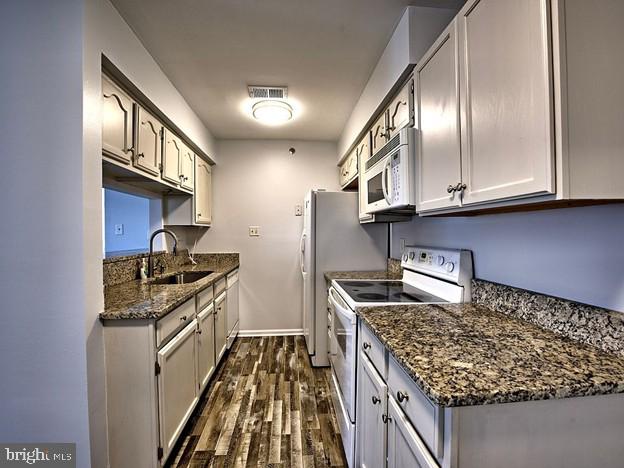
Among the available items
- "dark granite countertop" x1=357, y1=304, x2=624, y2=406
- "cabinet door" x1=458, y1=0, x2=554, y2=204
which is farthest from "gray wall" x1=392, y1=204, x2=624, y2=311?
"cabinet door" x1=458, y1=0, x2=554, y2=204

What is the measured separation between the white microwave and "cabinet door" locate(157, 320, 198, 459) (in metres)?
1.41

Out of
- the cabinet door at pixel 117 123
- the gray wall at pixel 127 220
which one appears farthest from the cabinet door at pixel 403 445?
the gray wall at pixel 127 220

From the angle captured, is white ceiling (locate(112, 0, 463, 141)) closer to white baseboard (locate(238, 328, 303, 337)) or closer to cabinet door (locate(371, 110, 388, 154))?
cabinet door (locate(371, 110, 388, 154))

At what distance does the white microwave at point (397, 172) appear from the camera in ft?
4.91

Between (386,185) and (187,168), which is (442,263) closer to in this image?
(386,185)

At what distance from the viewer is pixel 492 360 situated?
2.65 feet

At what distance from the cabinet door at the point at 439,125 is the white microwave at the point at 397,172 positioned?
48mm

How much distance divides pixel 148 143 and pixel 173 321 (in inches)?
44.8

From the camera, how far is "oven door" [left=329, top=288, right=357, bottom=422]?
4.88 ft

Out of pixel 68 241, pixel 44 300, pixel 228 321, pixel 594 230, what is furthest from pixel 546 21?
pixel 228 321

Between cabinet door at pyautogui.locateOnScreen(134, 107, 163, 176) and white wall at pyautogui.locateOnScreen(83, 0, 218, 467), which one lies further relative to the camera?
cabinet door at pyautogui.locateOnScreen(134, 107, 163, 176)

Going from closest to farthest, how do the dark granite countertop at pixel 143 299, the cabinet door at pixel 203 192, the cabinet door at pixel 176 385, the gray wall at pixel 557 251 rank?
the gray wall at pixel 557 251 → the dark granite countertop at pixel 143 299 → the cabinet door at pixel 176 385 → the cabinet door at pixel 203 192

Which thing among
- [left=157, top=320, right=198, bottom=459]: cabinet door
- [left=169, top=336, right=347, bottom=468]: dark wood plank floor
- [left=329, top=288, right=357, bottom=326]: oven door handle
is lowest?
[left=169, top=336, right=347, bottom=468]: dark wood plank floor

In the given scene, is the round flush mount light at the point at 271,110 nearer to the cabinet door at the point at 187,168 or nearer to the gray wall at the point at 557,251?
the cabinet door at the point at 187,168
